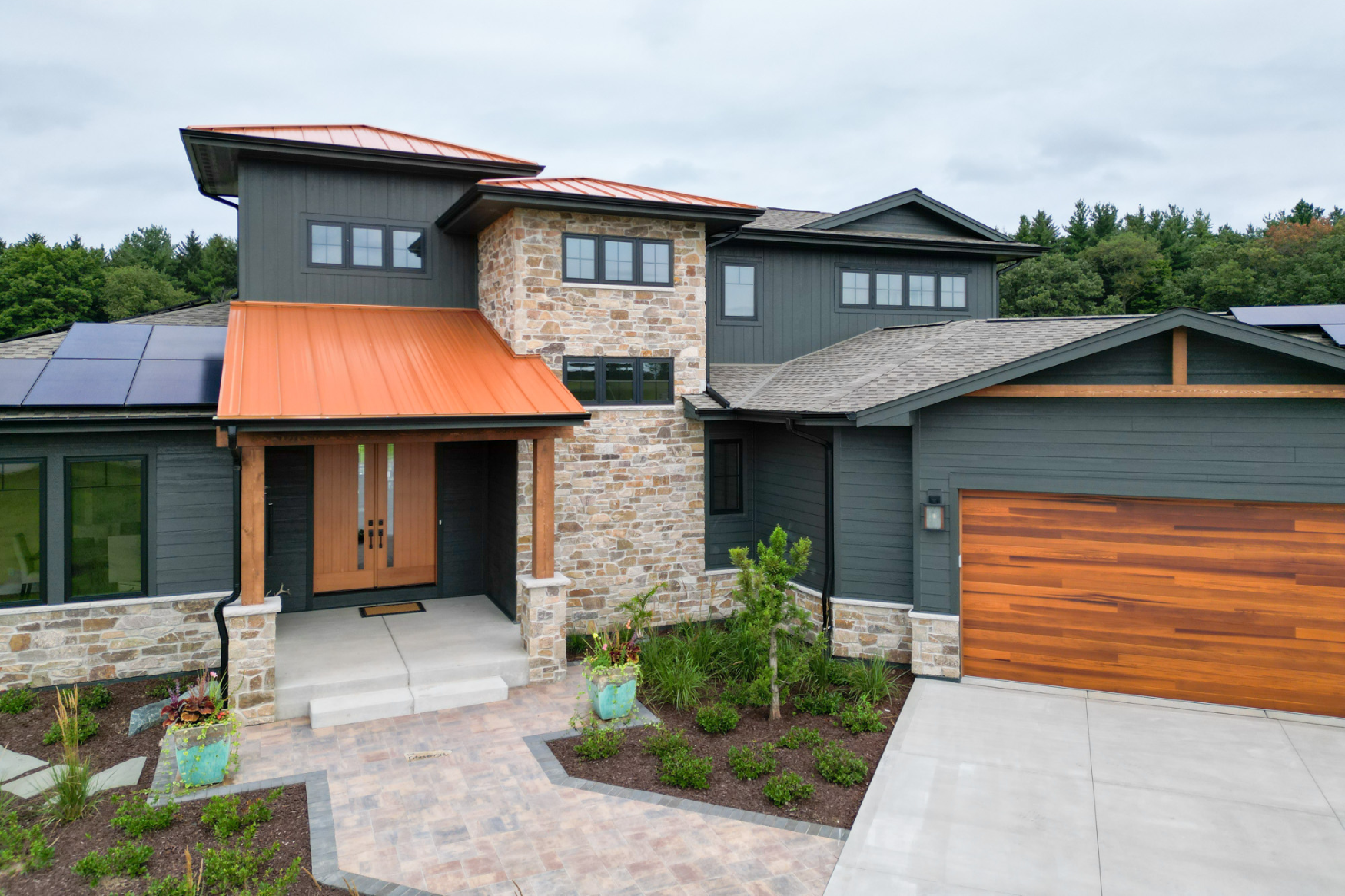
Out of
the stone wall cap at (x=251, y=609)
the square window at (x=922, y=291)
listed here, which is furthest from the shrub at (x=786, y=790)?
the square window at (x=922, y=291)

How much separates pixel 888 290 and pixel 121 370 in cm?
1152

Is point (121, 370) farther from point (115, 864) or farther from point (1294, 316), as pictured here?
point (1294, 316)

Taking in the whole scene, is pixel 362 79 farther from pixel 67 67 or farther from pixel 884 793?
pixel 884 793

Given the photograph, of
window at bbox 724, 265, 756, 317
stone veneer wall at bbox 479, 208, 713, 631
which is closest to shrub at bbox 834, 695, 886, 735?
stone veneer wall at bbox 479, 208, 713, 631

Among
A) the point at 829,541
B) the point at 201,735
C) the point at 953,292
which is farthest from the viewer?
the point at 953,292

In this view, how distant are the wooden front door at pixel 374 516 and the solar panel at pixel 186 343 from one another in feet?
6.07

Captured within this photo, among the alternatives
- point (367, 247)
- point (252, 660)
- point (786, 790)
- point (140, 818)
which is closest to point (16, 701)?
point (252, 660)

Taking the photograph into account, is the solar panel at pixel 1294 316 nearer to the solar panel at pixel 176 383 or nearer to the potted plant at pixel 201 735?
the potted plant at pixel 201 735

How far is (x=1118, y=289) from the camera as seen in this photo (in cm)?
3931

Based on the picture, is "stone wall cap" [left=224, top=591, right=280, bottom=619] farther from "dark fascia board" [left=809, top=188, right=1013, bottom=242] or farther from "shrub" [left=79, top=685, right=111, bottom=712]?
"dark fascia board" [left=809, top=188, right=1013, bottom=242]

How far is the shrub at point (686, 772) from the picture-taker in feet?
21.2

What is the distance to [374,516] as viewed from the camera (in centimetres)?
1106

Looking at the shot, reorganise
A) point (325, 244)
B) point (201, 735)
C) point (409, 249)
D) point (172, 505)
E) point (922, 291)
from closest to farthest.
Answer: point (201, 735) → point (172, 505) → point (325, 244) → point (409, 249) → point (922, 291)

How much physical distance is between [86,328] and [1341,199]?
73730 mm
